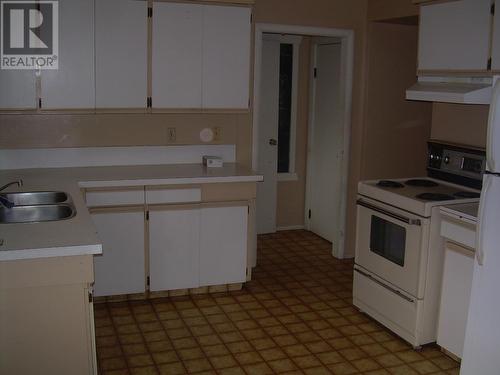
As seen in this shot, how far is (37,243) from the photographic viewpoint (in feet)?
8.56

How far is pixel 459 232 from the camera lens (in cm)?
342

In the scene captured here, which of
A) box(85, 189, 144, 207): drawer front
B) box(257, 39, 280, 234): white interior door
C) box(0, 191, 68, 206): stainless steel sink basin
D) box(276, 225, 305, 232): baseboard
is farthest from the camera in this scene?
box(276, 225, 305, 232): baseboard

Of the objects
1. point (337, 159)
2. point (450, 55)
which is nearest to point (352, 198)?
point (337, 159)

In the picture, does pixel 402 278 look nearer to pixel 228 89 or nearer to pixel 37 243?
pixel 228 89

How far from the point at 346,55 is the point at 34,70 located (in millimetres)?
2618

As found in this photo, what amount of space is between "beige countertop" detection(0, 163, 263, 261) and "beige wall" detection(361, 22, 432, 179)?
137cm

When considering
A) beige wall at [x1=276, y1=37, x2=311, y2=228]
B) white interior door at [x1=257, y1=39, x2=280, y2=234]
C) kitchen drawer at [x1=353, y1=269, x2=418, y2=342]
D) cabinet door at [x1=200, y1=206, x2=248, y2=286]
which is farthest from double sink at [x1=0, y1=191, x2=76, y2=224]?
beige wall at [x1=276, y1=37, x2=311, y2=228]

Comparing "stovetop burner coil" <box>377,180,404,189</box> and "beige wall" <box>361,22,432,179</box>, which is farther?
"beige wall" <box>361,22,432,179</box>

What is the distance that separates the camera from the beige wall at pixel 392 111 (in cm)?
530

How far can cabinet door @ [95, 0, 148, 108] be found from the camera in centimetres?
420

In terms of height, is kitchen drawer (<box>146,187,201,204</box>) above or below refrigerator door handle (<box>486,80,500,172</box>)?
below

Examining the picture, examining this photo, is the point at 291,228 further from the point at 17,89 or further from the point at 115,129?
the point at 17,89

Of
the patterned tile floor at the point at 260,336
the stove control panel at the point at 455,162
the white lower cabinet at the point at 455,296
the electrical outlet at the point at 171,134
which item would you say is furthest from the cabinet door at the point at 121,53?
the white lower cabinet at the point at 455,296

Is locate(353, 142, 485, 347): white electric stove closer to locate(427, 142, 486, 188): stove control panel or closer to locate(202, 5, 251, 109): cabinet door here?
locate(427, 142, 486, 188): stove control panel
